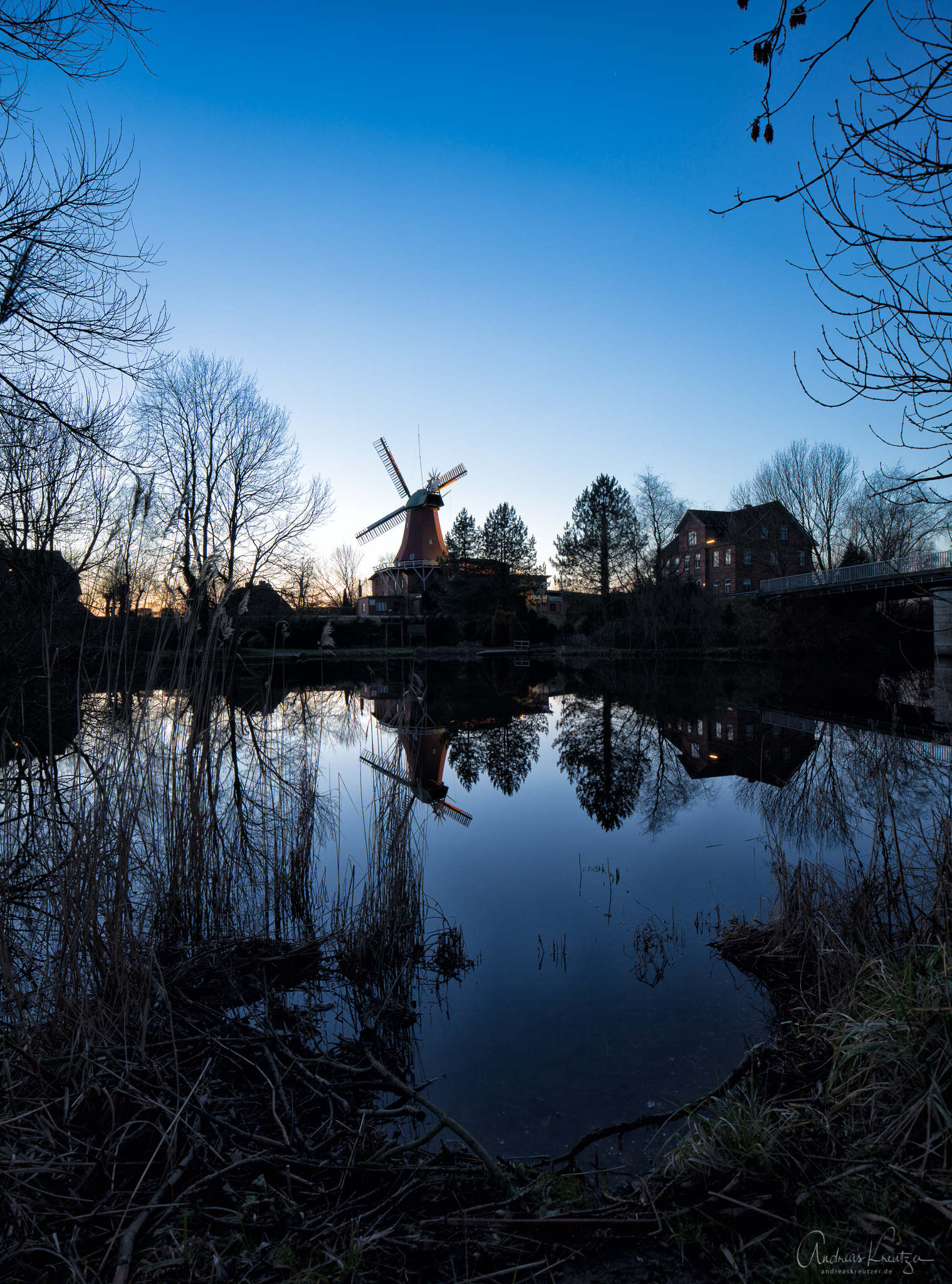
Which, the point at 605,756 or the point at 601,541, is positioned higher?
the point at 601,541

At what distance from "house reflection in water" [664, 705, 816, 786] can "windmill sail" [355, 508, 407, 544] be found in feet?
134

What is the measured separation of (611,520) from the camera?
53.6 metres

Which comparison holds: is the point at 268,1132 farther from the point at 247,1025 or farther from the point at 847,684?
the point at 847,684

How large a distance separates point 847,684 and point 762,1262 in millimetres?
28772

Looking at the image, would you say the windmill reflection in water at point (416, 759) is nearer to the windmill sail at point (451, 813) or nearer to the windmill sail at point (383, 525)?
the windmill sail at point (451, 813)

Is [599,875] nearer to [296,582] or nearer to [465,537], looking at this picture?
[296,582]

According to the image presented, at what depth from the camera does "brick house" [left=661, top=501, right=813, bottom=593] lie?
46062 millimetres

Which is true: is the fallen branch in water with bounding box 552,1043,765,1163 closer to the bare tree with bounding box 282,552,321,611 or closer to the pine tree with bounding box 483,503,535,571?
Result: the bare tree with bounding box 282,552,321,611

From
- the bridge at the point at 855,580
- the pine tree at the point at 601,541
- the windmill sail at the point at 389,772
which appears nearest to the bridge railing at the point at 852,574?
the bridge at the point at 855,580

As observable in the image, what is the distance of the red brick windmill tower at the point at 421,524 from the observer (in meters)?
53.0

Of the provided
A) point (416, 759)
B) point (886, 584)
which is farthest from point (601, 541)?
point (416, 759)

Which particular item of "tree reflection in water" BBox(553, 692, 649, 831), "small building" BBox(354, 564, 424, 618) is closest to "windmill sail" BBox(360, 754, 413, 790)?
"tree reflection in water" BBox(553, 692, 649, 831)

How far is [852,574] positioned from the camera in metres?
36.5

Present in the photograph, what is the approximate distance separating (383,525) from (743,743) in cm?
4686
